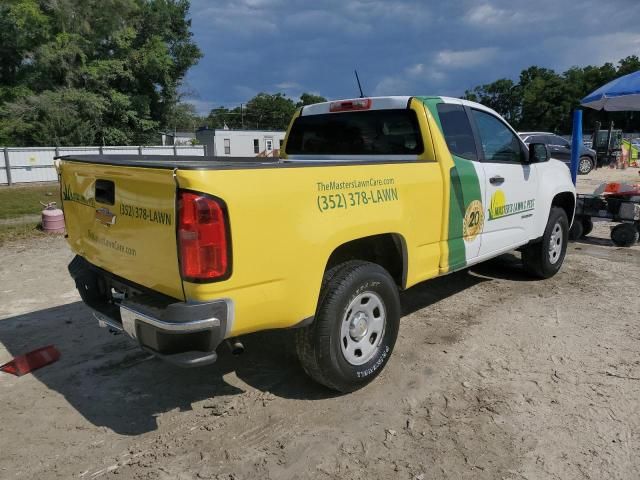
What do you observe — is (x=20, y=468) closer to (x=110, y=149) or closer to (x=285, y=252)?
(x=285, y=252)

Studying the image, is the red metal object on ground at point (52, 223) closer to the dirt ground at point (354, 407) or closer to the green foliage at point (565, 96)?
the dirt ground at point (354, 407)

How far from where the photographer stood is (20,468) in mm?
2666

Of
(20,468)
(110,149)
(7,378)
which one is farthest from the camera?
(110,149)

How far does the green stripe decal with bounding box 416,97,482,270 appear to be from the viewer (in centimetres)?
401

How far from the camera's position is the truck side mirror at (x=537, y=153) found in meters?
5.07

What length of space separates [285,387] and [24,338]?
249 cm

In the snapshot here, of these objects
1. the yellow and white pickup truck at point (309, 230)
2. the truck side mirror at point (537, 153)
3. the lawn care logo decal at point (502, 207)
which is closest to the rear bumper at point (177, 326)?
the yellow and white pickup truck at point (309, 230)

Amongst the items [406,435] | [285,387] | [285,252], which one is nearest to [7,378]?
[285,387]

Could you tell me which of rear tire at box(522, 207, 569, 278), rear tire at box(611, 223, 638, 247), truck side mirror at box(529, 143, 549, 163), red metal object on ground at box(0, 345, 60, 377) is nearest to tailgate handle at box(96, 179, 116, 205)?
red metal object on ground at box(0, 345, 60, 377)

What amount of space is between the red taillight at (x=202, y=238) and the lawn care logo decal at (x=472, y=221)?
240 cm

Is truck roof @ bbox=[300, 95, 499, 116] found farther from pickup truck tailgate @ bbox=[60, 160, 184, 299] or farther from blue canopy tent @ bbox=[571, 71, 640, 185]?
A: blue canopy tent @ bbox=[571, 71, 640, 185]

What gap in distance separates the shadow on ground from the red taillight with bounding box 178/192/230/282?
115 cm

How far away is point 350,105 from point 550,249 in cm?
317

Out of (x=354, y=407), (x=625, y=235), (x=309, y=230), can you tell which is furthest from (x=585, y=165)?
(x=309, y=230)
